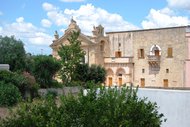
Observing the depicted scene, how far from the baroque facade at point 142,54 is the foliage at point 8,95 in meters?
19.9

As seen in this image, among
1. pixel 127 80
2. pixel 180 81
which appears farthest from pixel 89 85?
pixel 127 80

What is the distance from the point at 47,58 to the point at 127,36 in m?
14.9

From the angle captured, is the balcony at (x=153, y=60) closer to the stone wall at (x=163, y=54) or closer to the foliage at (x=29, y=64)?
the stone wall at (x=163, y=54)

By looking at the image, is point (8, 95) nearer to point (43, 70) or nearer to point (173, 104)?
point (43, 70)

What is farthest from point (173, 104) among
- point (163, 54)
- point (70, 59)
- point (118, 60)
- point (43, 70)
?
point (118, 60)

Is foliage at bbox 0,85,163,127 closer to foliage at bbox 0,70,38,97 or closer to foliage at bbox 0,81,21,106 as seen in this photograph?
foliage at bbox 0,81,21,106

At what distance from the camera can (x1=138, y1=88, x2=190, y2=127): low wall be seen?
1366cm

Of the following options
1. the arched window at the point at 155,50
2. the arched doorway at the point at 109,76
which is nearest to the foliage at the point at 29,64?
the arched doorway at the point at 109,76

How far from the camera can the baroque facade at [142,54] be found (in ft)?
129

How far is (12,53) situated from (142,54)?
55.4ft

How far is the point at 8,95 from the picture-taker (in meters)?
21.8

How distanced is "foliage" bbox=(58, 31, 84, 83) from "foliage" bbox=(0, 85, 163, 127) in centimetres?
2837

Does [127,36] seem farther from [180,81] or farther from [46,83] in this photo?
[46,83]

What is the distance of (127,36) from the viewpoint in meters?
43.6
